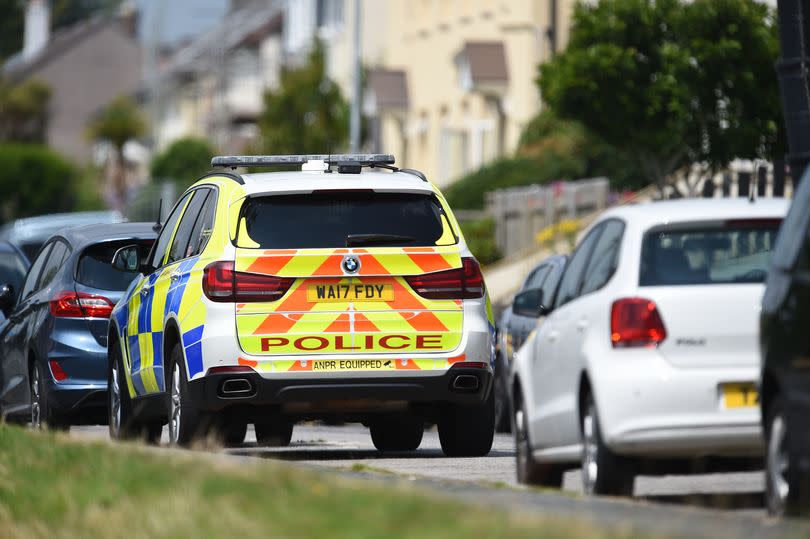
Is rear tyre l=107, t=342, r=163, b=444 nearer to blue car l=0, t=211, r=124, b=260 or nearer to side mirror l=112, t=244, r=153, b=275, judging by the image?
side mirror l=112, t=244, r=153, b=275

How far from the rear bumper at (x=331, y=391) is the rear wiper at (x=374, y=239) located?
0.78 m

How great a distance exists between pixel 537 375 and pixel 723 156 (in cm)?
1566

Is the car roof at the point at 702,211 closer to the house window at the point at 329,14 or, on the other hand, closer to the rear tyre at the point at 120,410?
the rear tyre at the point at 120,410

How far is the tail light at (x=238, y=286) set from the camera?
12.5 meters

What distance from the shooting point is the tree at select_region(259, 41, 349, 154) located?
60125 millimetres

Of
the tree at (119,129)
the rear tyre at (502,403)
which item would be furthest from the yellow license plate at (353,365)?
the tree at (119,129)

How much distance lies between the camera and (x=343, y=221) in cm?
1285

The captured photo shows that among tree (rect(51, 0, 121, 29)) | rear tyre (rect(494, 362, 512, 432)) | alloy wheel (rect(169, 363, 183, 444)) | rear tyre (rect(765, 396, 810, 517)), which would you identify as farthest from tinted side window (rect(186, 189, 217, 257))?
tree (rect(51, 0, 121, 29))

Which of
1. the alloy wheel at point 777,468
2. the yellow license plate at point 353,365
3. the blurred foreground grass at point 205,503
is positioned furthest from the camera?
the yellow license plate at point 353,365

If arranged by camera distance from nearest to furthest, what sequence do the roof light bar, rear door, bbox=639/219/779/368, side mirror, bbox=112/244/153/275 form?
rear door, bbox=639/219/779/368 < the roof light bar < side mirror, bbox=112/244/153/275

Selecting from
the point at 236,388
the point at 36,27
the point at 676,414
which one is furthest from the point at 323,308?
the point at 36,27

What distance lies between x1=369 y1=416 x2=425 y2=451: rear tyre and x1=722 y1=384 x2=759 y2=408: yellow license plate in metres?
5.33

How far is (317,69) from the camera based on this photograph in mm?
61344

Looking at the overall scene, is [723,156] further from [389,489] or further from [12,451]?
[389,489]
